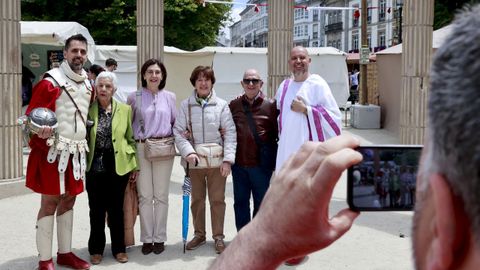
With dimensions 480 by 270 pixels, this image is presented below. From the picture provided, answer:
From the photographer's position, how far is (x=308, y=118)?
5.44 meters

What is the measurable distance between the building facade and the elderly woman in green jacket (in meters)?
36.2

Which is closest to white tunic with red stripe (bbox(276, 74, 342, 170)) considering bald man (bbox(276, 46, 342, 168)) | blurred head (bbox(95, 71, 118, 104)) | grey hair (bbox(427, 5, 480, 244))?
bald man (bbox(276, 46, 342, 168))

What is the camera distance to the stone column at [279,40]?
9211mm

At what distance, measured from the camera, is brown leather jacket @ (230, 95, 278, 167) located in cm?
583

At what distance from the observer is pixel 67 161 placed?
513cm

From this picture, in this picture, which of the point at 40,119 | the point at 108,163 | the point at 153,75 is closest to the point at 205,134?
the point at 153,75

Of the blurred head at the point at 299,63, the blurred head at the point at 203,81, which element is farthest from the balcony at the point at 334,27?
the blurred head at the point at 299,63

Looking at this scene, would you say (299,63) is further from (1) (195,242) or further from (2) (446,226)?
(2) (446,226)

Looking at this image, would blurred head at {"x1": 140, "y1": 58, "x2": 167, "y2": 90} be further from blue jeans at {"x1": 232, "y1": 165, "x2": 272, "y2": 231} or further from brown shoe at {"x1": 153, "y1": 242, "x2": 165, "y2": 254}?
brown shoe at {"x1": 153, "y1": 242, "x2": 165, "y2": 254}

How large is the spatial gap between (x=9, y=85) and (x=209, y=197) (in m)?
3.56

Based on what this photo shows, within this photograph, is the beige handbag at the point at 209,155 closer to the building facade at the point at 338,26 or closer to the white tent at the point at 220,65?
the white tent at the point at 220,65

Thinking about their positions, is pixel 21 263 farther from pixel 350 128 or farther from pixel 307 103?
pixel 350 128

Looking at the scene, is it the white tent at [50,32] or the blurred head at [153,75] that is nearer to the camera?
the blurred head at [153,75]

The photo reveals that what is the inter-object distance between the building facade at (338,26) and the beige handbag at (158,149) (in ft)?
118
